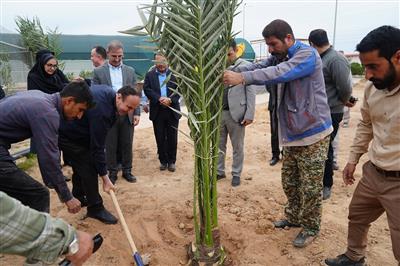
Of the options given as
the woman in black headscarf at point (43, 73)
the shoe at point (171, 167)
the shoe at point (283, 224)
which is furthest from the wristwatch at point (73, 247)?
the woman in black headscarf at point (43, 73)

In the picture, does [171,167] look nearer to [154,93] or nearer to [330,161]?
[154,93]

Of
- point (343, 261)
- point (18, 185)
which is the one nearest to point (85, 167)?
point (18, 185)

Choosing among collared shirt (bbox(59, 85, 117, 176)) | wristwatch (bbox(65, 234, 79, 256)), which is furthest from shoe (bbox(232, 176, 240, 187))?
wristwatch (bbox(65, 234, 79, 256))

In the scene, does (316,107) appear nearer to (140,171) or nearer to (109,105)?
(109,105)

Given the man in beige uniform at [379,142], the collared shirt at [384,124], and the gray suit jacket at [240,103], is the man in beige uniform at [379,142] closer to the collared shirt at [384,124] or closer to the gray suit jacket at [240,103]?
the collared shirt at [384,124]

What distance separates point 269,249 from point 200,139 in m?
1.26

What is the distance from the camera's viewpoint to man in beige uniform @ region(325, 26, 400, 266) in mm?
2037

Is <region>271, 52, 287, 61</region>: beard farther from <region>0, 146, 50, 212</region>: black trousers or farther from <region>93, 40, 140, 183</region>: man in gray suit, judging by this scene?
<region>93, 40, 140, 183</region>: man in gray suit

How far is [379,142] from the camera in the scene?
2303 millimetres

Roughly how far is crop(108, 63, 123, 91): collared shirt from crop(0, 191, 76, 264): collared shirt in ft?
11.6

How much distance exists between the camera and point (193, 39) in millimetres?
2410

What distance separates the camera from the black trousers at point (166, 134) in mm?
5109

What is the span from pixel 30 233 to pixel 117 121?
336cm

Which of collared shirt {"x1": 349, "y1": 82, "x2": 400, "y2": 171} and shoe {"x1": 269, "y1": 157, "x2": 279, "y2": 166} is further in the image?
shoe {"x1": 269, "y1": 157, "x2": 279, "y2": 166}
